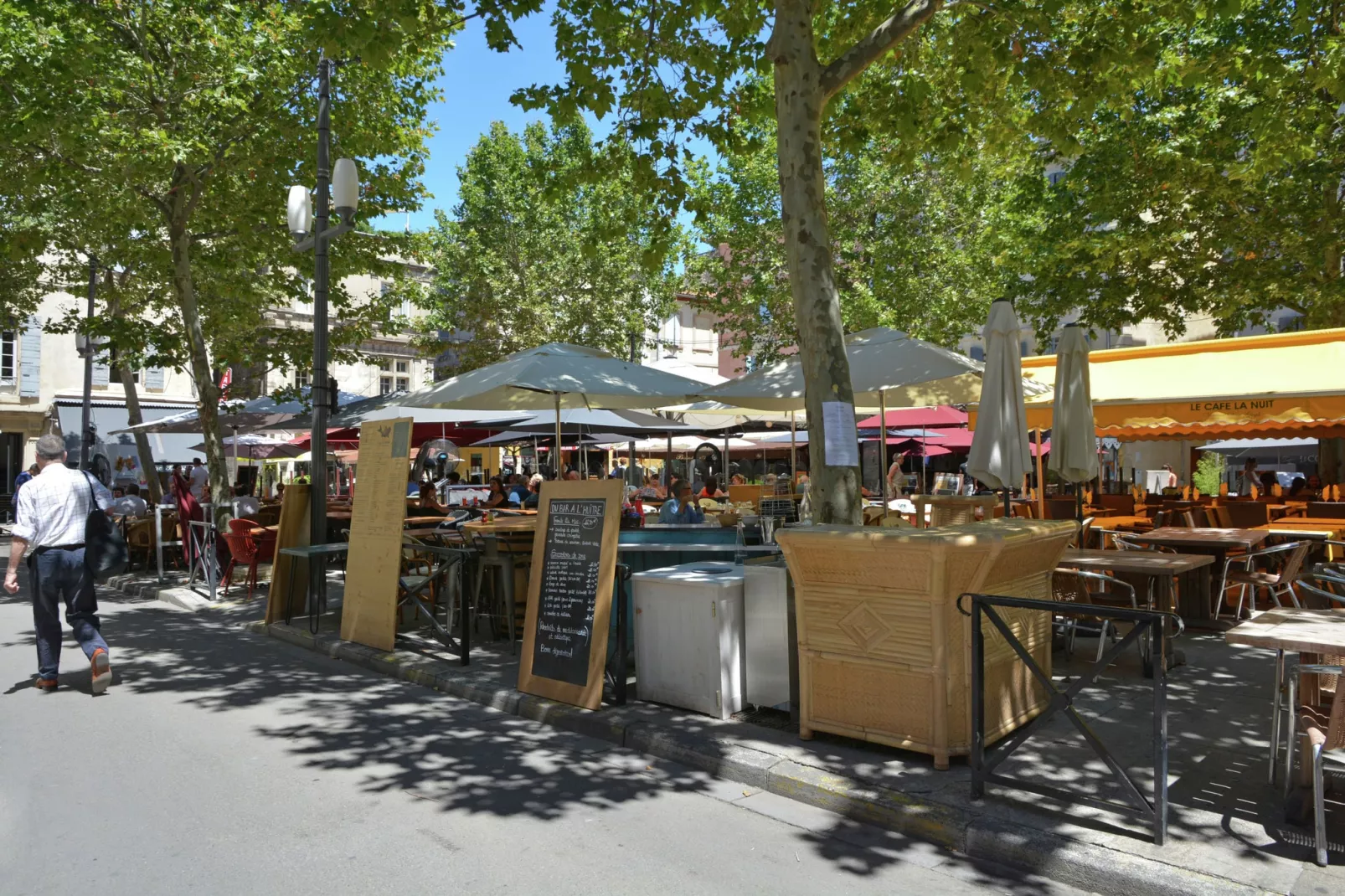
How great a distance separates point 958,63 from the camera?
9.05 m

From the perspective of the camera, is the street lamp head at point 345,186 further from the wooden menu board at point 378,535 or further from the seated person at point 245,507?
the seated person at point 245,507

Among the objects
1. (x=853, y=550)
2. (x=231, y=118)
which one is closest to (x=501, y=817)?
(x=853, y=550)

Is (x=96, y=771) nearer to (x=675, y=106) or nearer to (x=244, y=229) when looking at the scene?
(x=675, y=106)

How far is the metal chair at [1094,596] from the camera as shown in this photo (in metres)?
6.89

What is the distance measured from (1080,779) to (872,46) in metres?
5.27

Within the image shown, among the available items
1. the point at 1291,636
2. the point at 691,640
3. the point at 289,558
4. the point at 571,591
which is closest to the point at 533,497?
the point at 289,558

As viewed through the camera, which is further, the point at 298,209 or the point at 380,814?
the point at 298,209

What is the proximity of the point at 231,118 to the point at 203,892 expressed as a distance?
11678mm

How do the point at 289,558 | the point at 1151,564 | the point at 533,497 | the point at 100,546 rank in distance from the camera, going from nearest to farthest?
the point at 1151,564 < the point at 100,546 < the point at 289,558 < the point at 533,497

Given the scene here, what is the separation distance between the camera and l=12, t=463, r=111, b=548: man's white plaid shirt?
6902mm

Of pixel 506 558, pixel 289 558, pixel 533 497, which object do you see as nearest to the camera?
pixel 506 558

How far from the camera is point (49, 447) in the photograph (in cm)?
701

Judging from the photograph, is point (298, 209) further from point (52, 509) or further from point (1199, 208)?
point (1199, 208)

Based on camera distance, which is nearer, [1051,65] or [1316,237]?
[1051,65]
